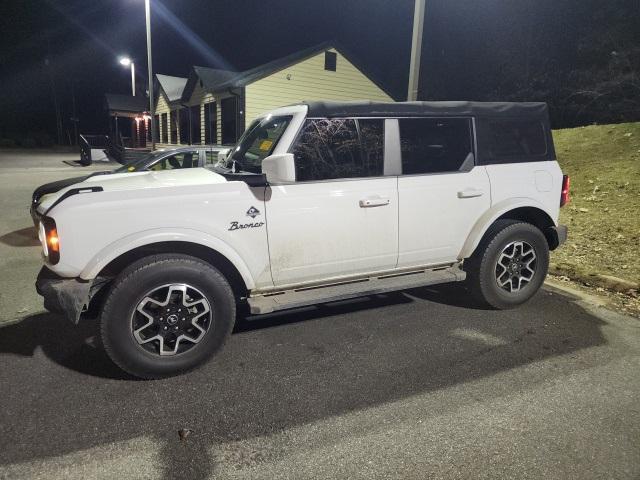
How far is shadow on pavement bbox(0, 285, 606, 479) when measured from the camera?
8.68 feet

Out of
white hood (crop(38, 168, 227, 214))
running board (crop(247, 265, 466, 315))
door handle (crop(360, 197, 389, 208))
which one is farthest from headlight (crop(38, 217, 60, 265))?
door handle (crop(360, 197, 389, 208))

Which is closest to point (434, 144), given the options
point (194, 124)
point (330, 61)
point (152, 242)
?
point (152, 242)

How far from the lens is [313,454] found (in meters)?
2.46

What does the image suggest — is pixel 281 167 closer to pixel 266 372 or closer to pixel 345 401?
pixel 266 372

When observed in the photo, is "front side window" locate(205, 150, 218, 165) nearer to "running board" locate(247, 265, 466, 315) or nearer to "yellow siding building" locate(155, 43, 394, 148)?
"running board" locate(247, 265, 466, 315)

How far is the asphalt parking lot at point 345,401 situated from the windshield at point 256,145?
58.4 inches

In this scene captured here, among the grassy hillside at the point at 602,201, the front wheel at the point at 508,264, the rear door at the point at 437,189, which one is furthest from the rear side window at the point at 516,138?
the grassy hillside at the point at 602,201

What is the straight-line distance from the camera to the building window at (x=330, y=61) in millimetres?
21369

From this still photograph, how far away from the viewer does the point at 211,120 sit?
23.2m

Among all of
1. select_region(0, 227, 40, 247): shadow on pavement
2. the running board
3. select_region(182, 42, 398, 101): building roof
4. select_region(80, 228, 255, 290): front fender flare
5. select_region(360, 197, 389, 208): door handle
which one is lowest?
select_region(0, 227, 40, 247): shadow on pavement

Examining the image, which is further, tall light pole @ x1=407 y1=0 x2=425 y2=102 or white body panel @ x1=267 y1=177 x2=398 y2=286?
tall light pole @ x1=407 y1=0 x2=425 y2=102

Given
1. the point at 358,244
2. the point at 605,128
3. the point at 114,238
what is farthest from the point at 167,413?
the point at 605,128

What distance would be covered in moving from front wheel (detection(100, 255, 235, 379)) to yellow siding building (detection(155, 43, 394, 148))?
1670 cm

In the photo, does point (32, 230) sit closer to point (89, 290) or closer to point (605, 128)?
point (89, 290)
